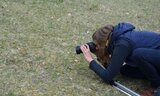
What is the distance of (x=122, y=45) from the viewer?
14.3 ft

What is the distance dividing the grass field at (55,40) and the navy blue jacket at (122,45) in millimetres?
210

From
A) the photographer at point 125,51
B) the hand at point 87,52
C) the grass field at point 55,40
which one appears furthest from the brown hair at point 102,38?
the grass field at point 55,40

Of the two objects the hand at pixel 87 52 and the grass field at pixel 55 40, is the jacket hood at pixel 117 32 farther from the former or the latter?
the grass field at pixel 55 40

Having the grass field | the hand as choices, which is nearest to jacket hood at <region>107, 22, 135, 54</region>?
the hand

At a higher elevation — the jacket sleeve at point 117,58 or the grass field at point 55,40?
the jacket sleeve at point 117,58

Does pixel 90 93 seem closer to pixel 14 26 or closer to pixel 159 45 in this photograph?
pixel 159 45

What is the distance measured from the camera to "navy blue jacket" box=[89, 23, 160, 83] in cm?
438

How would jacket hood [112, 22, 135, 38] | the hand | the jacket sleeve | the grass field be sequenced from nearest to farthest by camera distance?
the jacket sleeve → jacket hood [112, 22, 135, 38] → the grass field → the hand

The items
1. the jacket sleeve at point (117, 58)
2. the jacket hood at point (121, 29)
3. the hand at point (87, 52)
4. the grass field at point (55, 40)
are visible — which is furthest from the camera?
the hand at point (87, 52)

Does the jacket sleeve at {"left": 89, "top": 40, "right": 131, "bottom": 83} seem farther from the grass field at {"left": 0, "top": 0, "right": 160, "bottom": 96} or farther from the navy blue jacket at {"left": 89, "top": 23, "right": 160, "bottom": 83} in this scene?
the grass field at {"left": 0, "top": 0, "right": 160, "bottom": 96}

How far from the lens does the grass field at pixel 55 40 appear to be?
4.62m

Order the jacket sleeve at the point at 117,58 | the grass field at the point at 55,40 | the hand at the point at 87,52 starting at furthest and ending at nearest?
the hand at the point at 87,52, the grass field at the point at 55,40, the jacket sleeve at the point at 117,58

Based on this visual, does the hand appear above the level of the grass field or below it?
above

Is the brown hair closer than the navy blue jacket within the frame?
No
